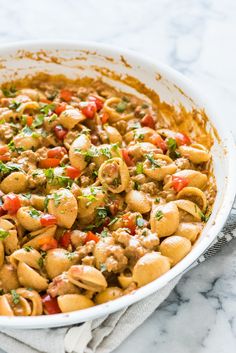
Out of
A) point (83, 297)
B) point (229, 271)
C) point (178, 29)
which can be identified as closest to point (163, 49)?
point (178, 29)

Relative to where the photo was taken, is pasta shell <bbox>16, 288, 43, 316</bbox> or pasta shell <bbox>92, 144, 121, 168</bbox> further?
pasta shell <bbox>92, 144, 121, 168</bbox>

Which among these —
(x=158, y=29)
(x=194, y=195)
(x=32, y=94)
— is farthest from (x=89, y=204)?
(x=158, y=29)

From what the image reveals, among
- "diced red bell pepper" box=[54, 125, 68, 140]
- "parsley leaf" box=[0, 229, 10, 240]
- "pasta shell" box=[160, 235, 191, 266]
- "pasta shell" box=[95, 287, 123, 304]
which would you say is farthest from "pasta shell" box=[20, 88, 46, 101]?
"pasta shell" box=[95, 287, 123, 304]

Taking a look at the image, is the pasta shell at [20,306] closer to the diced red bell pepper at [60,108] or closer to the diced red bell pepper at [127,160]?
the diced red bell pepper at [127,160]

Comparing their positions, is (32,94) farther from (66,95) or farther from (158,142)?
(158,142)

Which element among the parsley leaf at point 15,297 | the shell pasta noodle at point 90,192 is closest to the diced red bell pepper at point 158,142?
the shell pasta noodle at point 90,192

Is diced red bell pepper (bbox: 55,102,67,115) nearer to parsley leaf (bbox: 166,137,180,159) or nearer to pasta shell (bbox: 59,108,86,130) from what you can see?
pasta shell (bbox: 59,108,86,130)
